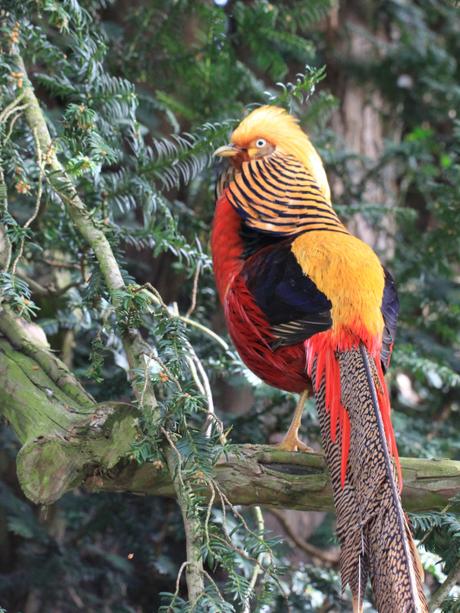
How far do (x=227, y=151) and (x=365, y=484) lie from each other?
4.61ft

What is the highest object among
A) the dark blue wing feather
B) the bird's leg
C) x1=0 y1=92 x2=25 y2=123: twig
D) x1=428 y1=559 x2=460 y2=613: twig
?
x1=0 y1=92 x2=25 y2=123: twig

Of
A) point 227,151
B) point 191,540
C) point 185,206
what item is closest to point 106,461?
point 191,540

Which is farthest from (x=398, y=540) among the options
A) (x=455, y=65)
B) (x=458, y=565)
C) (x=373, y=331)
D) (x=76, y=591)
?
(x=455, y=65)

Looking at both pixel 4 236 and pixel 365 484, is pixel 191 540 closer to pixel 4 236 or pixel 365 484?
pixel 365 484

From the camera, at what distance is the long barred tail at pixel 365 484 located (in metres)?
1.88

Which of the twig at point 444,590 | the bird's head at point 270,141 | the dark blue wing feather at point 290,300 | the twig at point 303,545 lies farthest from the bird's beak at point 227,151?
the twig at point 444,590

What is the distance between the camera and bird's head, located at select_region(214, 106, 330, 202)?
3008 millimetres

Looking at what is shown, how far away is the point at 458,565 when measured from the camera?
2107 millimetres

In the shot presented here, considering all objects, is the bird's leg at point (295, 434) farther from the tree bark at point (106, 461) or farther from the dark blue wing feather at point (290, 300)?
the tree bark at point (106, 461)

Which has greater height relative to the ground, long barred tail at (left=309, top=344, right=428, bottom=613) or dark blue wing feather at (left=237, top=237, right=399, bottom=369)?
dark blue wing feather at (left=237, top=237, right=399, bottom=369)

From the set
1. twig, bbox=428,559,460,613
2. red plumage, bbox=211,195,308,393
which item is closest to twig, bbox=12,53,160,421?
red plumage, bbox=211,195,308,393

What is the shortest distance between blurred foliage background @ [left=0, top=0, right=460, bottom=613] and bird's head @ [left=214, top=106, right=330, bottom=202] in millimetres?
53

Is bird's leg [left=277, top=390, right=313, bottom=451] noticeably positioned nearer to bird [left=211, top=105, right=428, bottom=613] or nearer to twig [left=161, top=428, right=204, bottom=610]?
bird [left=211, top=105, right=428, bottom=613]

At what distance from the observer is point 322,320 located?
2.43m
